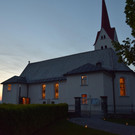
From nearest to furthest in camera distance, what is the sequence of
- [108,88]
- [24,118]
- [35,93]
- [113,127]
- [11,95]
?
[24,118] → [113,127] → [108,88] → [35,93] → [11,95]

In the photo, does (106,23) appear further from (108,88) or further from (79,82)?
(108,88)

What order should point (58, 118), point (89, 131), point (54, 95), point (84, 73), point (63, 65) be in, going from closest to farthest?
point (89, 131)
point (58, 118)
point (84, 73)
point (54, 95)
point (63, 65)

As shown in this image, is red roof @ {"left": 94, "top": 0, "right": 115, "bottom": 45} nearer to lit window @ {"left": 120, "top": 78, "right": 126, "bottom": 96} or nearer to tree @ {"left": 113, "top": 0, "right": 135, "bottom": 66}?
lit window @ {"left": 120, "top": 78, "right": 126, "bottom": 96}

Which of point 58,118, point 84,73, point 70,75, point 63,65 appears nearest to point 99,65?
point 84,73

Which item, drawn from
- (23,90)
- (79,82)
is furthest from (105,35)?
(23,90)

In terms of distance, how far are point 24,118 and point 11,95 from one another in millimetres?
25772

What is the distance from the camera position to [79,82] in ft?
86.8

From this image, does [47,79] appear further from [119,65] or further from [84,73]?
[119,65]

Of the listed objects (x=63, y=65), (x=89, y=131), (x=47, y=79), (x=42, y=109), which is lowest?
(x=89, y=131)

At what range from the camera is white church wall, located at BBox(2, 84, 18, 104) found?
3366cm

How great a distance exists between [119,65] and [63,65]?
11.0 meters

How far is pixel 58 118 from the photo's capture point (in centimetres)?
1678

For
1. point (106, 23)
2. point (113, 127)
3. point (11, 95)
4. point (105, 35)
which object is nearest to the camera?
point (113, 127)

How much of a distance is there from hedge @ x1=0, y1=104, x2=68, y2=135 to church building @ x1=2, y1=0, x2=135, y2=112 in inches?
297
